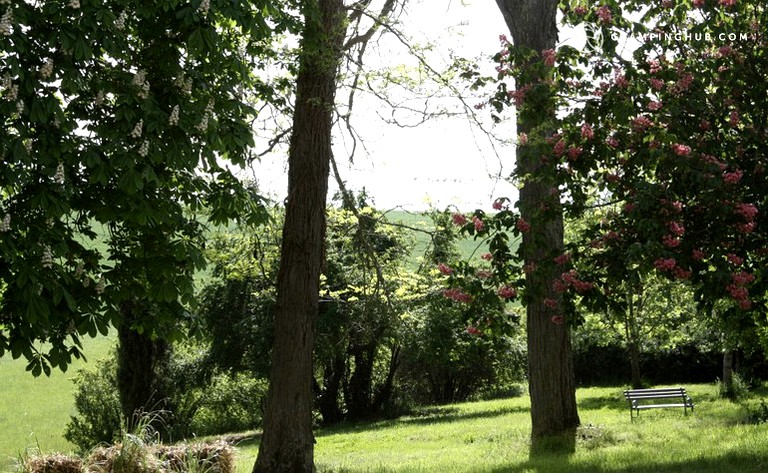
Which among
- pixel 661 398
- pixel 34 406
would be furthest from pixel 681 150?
Answer: pixel 34 406

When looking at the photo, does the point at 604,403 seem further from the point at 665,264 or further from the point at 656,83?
the point at 665,264

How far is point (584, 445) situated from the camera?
12.7 metres

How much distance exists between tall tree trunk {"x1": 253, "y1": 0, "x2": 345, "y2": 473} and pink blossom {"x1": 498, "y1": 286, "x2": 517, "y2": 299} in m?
2.78

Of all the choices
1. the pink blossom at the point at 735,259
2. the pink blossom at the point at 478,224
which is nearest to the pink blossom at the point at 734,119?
the pink blossom at the point at 735,259

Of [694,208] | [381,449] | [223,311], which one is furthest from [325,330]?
[694,208]

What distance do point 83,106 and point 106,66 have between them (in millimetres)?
578

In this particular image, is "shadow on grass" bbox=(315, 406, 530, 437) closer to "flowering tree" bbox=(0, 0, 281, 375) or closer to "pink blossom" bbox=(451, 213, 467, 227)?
"pink blossom" bbox=(451, 213, 467, 227)

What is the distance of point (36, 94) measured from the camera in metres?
7.53

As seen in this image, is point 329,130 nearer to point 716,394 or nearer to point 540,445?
point 540,445

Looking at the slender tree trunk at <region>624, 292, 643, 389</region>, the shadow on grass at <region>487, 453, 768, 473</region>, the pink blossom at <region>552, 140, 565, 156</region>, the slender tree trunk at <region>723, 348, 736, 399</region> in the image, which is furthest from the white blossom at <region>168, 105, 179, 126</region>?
the slender tree trunk at <region>624, 292, 643, 389</region>

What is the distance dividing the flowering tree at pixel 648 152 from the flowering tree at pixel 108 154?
3.47 m

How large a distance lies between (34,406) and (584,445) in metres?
37.7

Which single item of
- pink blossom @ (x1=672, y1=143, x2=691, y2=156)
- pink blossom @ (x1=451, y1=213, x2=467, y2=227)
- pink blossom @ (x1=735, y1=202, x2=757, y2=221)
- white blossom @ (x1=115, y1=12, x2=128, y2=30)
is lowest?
pink blossom @ (x1=735, y1=202, x2=757, y2=221)

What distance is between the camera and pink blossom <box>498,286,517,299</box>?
10633 millimetres
